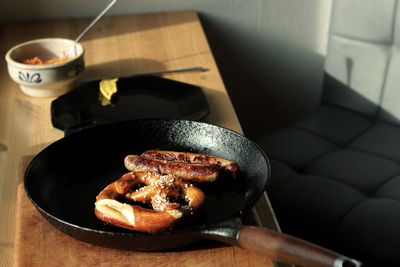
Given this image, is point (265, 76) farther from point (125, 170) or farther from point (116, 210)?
point (116, 210)

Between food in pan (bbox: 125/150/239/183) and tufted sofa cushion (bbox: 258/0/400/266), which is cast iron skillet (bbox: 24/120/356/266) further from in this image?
tufted sofa cushion (bbox: 258/0/400/266)

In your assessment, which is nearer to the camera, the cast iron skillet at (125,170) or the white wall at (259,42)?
the cast iron skillet at (125,170)

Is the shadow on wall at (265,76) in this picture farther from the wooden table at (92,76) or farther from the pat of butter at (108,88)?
the pat of butter at (108,88)

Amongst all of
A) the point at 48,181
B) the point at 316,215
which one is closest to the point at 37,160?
the point at 48,181

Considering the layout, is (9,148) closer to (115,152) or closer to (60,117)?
(60,117)

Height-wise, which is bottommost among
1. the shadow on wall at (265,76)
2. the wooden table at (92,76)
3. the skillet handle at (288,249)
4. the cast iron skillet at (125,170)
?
the shadow on wall at (265,76)

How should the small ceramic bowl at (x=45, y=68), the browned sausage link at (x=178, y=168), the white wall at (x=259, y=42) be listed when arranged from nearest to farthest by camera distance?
the browned sausage link at (x=178, y=168) < the small ceramic bowl at (x=45, y=68) < the white wall at (x=259, y=42)

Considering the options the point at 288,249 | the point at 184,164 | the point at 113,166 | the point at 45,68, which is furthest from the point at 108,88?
the point at 288,249

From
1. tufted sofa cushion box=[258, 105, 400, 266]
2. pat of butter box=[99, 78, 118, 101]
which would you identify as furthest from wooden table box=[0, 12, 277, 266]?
tufted sofa cushion box=[258, 105, 400, 266]

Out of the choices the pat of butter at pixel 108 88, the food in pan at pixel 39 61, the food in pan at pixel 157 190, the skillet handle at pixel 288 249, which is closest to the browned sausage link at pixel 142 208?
the food in pan at pixel 157 190
